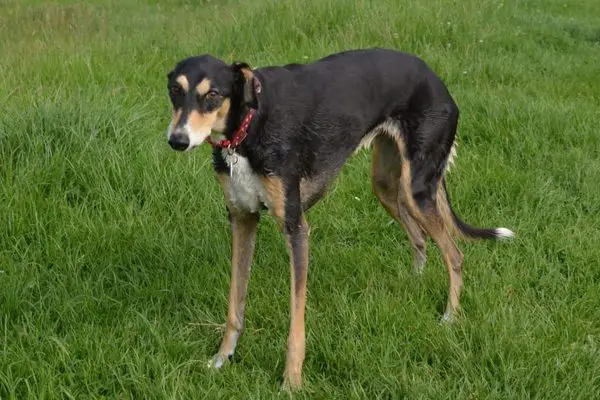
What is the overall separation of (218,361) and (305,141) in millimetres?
1095

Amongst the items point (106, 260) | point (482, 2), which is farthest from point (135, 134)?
point (482, 2)

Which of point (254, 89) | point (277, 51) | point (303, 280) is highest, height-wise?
point (254, 89)

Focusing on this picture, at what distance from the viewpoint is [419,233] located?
397cm

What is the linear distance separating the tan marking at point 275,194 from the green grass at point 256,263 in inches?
25.3

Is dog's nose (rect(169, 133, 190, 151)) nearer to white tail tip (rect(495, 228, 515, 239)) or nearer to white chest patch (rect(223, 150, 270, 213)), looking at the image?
white chest patch (rect(223, 150, 270, 213))

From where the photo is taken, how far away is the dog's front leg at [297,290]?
2988 millimetres

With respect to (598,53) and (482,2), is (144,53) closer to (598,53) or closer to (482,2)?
(482,2)

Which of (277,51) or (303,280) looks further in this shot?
(277,51)

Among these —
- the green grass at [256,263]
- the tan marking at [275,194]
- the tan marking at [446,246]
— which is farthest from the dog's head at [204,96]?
the tan marking at [446,246]

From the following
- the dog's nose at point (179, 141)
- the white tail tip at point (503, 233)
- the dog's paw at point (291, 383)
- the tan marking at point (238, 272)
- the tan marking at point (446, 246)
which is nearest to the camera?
the dog's nose at point (179, 141)

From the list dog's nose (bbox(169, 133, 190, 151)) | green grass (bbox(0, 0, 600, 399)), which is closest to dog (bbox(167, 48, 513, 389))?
dog's nose (bbox(169, 133, 190, 151))

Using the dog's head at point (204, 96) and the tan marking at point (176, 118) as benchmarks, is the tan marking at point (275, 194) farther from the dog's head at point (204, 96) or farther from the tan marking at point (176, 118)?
the tan marking at point (176, 118)

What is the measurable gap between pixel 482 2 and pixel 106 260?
710 cm

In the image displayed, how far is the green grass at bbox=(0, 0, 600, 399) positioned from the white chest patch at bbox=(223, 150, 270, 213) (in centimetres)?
67
